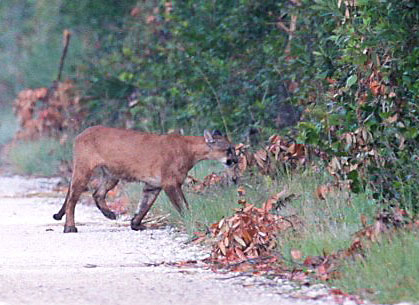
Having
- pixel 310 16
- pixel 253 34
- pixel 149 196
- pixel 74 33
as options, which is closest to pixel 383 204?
pixel 149 196

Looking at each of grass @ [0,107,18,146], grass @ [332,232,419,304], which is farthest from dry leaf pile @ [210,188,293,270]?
grass @ [0,107,18,146]

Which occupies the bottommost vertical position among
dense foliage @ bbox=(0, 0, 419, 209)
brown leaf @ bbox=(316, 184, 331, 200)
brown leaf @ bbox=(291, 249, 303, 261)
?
brown leaf @ bbox=(291, 249, 303, 261)

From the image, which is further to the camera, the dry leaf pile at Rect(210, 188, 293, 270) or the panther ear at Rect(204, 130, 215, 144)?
the panther ear at Rect(204, 130, 215, 144)

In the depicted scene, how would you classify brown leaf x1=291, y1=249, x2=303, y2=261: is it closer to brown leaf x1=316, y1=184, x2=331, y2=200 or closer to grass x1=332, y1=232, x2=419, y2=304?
grass x1=332, y1=232, x2=419, y2=304

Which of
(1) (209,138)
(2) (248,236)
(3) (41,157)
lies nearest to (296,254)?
(2) (248,236)

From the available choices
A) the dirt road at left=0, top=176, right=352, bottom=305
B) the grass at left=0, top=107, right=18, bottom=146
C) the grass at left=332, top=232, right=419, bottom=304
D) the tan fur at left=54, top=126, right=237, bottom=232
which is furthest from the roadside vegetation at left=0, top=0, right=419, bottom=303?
the grass at left=0, top=107, right=18, bottom=146

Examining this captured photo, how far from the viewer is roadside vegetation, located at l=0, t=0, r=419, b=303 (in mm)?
9289

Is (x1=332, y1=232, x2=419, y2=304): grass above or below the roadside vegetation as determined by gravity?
below

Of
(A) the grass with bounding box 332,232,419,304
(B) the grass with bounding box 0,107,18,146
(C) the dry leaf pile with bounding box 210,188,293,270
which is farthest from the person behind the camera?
(B) the grass with bounding box 0,107,18,146

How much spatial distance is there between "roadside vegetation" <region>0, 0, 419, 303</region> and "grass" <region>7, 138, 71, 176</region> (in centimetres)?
4

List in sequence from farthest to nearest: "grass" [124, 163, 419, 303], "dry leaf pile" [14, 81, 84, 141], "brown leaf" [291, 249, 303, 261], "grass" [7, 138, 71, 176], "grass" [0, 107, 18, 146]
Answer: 1. "grass" [0, 107, 18, 146]
2. "dry leaf pile" [14, 81, 84, 141]
3. "grass" [7, 138, 71, 176]
4. "brown leaf" [291, 249, 303, 261]
5. "grass" [124, 163, 419, 303]

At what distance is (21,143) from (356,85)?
47.1 feet

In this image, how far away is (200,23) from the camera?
18.6 meters

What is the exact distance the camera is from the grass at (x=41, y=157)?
66.9 feet
